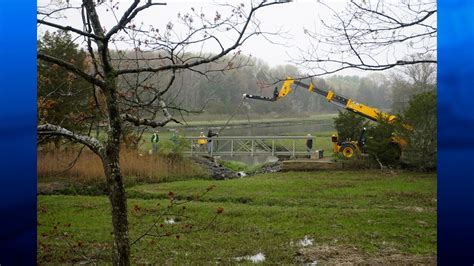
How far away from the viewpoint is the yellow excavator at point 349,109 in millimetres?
2766

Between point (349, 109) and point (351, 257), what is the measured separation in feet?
2.70

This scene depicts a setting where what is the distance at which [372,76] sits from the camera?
2.70 metres

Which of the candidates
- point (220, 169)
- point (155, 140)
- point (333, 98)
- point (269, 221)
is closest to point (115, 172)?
point (155, 140)

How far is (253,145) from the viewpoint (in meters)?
2.84

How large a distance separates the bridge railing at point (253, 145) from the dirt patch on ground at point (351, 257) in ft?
1.86

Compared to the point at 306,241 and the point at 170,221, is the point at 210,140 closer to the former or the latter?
the point at 170,221

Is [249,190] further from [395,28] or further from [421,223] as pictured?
[395,28]

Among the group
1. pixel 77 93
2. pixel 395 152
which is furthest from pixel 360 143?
pixel 77 93

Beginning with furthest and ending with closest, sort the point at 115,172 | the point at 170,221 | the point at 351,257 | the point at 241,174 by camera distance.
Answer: the point at 241,174 → the point at 170,221 → the point at 351,257 → the point at 115,172

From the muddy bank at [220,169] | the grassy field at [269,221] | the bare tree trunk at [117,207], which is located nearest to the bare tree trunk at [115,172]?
the bare tree trunk at [117,207]

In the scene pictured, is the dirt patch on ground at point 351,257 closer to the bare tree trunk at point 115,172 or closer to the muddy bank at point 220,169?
the muddy bank at point 220,169

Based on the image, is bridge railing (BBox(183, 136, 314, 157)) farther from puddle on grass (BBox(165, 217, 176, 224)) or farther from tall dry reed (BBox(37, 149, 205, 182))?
puddle on grass (BBox(165, 217, 176, 224))

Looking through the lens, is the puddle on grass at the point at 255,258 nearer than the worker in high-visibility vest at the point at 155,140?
Yes
